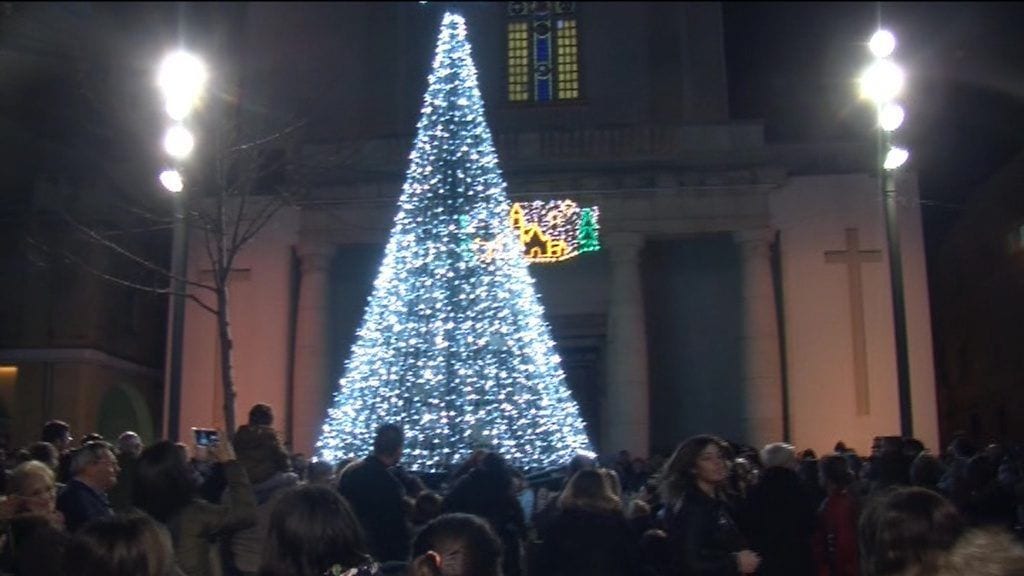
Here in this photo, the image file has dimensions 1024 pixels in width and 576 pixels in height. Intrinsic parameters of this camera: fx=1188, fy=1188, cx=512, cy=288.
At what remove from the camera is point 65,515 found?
6.81 meters

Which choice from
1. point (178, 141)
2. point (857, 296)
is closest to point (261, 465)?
point (178, 141)

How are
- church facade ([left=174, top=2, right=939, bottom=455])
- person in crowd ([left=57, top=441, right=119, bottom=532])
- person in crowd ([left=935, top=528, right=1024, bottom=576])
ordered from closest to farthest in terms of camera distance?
person in crowd ([left=935, top=528, right=1024, bottom=576]) < person in crowd ([left=57, top=441, right=119, bottom=532]) < church facade ([left=174, top=2, right=939, bottom=455])

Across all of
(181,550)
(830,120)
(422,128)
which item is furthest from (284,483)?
(830,120)

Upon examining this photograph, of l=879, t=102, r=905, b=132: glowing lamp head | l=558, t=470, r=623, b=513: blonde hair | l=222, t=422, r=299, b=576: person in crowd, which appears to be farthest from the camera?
l=879, t=102, r=905, b=132: glowing lamp head

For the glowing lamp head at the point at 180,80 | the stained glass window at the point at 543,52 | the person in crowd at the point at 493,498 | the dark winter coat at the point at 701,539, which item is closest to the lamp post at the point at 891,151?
the person in crowd at the point at 493,498

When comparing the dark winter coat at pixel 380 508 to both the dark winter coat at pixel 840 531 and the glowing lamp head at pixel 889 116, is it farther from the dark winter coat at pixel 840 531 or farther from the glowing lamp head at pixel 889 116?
the glowing lamp head at pixel 889 116

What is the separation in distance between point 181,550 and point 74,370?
949 inches

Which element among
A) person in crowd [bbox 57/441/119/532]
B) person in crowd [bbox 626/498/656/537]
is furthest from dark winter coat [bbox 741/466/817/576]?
person in crowd [bbox 57/441/119/532]

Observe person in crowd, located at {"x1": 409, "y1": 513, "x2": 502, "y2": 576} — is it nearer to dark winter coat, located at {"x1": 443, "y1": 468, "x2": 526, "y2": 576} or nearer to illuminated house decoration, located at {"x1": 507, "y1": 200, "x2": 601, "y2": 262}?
dark winter coat, located at {"x1": 443, "y1": 468, "x2": 526, "y2": 576}

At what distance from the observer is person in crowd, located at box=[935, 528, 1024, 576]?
3131 millimetres

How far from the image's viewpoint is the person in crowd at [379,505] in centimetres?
834

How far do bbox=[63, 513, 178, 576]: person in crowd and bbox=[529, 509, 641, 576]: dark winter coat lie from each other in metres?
2.80

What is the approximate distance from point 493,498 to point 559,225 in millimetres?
18025

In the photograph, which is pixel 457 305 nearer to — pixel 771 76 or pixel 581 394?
pixel 581 394
